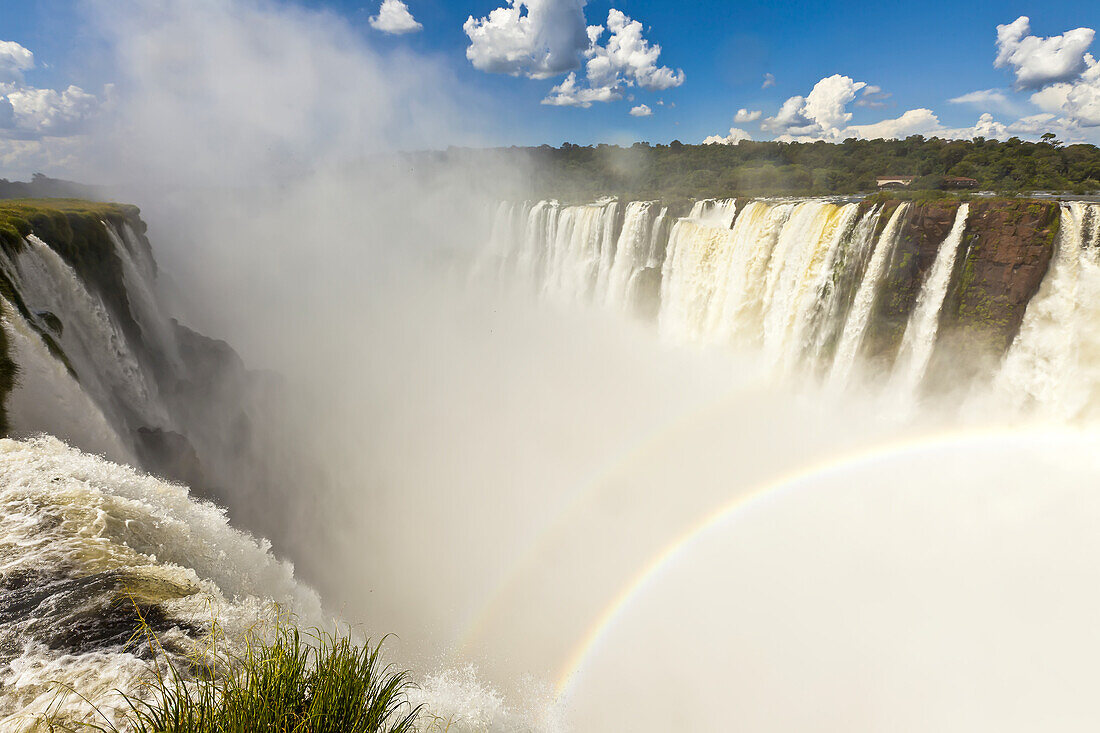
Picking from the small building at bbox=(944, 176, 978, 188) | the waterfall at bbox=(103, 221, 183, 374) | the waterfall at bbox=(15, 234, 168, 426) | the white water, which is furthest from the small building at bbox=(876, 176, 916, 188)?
the waterfall at bbox=(103, 221, 183, 374)

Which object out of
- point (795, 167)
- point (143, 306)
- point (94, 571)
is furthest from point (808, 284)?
point (795, 167)

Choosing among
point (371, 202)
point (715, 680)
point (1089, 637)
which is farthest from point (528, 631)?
point (371, 202)

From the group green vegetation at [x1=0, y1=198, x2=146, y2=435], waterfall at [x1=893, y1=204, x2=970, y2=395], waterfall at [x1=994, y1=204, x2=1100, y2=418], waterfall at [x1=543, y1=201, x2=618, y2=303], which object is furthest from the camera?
waterfall at [x1=543, y1=201, x2=618, y2=303]

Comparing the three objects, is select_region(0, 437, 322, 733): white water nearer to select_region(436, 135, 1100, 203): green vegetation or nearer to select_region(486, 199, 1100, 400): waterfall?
select_region(486, 199, 1100, 400): waterfall

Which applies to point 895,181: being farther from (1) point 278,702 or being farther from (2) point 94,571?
(2) point 94,571

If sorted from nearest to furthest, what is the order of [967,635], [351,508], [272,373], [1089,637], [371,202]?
[1089,637] → [967,635] → [351,508] → [272,373] → [371,202]

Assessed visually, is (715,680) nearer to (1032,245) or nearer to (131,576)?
(131,576)
